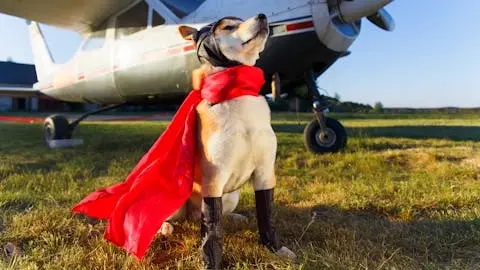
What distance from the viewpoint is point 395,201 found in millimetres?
2539

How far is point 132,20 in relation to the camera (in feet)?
18.0

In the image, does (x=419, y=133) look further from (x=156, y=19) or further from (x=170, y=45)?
(x=156, y=19)

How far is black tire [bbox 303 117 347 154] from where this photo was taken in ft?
15.5

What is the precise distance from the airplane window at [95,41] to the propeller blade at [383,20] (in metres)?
3.63

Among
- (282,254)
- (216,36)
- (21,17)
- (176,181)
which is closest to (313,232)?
(282,254)

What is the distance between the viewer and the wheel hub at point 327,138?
15.6ft

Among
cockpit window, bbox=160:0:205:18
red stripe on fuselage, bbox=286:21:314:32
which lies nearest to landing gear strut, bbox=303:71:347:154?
red stripe on fuselage, bbox=286:21:314:32

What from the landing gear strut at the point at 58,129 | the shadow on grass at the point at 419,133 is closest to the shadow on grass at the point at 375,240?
the shadow on grass at the point at 419,133

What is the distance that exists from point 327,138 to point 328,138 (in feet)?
0.04

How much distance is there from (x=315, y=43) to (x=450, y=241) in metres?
2.81

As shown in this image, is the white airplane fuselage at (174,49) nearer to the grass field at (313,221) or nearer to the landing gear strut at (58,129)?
the landing gear strut at (58,129)

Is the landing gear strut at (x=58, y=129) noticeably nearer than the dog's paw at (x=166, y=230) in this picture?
No

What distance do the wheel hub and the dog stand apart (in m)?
3.23

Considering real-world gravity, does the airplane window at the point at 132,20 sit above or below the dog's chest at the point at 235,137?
above
